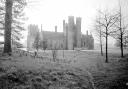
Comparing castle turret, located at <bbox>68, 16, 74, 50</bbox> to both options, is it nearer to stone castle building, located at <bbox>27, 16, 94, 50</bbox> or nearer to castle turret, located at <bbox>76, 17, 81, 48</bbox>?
stone castle building, located at <bbox>27, 16, 94, 50</bbox>

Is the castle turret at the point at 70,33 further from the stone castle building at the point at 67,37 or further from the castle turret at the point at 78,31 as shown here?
the castle turret at the point at 78,31

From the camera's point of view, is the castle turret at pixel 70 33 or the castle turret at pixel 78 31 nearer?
the castle turret at pixel 70 33

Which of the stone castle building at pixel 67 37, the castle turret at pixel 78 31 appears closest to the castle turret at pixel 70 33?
the stone castle building at pixel 67 37

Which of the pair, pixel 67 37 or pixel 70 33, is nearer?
pixel 70 33

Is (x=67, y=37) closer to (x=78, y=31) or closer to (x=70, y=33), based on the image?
(x=70, y=33)

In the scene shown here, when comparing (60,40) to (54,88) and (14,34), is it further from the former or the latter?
(54,88)

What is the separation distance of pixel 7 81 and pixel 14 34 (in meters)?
9.00

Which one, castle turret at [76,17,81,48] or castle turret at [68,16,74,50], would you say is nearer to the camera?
castle turret at [68,16,74,50]

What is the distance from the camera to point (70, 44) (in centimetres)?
5572

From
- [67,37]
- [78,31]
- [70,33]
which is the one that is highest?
[78,31]

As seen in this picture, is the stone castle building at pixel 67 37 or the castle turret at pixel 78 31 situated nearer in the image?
the stone castle building at pixel 67 37

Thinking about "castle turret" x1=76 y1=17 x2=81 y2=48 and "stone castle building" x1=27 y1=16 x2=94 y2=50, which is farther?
"castle turret" x1=76 y1=17 x2=81 y2=48

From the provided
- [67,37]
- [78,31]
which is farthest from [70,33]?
[78,31]

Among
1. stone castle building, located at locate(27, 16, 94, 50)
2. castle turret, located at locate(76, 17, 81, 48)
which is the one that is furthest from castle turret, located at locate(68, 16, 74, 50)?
castle turret, located at locate(76, 17, 81, 48)
